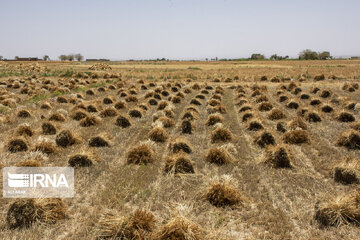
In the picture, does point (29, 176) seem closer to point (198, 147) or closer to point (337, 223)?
point (198, 147)

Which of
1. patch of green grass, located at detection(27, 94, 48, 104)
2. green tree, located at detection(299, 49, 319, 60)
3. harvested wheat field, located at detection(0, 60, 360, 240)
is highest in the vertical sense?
green tree, located at detection(299, 49, 319, 60)

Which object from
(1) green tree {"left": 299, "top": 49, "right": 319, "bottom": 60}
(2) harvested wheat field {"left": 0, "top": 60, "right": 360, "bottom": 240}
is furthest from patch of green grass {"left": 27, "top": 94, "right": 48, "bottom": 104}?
(1) green tree {"left": 299, "top": 49, "right": 319, "bottom": 60}

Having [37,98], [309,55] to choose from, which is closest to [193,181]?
[37,98]

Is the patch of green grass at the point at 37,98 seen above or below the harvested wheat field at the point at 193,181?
above

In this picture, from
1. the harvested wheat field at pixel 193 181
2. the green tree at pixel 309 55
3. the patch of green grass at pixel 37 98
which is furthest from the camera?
the green tree at pixel 309 55

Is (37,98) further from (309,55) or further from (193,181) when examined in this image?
(309,55)

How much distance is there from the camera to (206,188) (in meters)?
6.16

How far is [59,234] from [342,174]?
695 cm

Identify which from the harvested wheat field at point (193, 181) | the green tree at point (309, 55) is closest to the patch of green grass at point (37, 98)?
the harvested wheat field at point (193, 181)

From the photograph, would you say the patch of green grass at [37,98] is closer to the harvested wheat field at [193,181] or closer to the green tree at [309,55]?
the harvested wheat field at [193,181]

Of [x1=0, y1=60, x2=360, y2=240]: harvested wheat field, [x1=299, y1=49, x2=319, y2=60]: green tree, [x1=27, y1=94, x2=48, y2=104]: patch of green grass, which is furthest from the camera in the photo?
[x1=299, y1=49, x2=319, y2=60]: green tree

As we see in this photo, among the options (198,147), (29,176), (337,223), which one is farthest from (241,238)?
(29,176)

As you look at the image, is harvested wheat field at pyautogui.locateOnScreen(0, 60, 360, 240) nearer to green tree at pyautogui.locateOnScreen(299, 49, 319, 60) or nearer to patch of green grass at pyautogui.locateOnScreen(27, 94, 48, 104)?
patch of green grass at pyautogui.locateOnScreen(27, 94, 48, 104)

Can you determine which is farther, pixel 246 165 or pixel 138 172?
pixel 246 165
